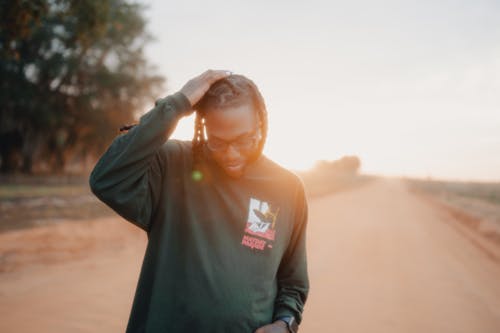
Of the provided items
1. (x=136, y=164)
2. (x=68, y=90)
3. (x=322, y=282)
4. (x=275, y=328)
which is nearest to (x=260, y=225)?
(x=275, y=328)

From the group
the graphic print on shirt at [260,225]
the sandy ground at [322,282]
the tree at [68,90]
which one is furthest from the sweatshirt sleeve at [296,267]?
the tree at [68,90]

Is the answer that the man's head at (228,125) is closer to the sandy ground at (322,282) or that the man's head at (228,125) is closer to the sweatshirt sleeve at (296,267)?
the sweatshirt sleeve at (296,267)

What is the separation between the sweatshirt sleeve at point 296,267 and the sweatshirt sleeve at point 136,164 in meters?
0.73

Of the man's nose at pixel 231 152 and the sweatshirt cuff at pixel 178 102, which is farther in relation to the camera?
the man's nose at pixel 231 152

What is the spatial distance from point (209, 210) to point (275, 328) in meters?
0.62

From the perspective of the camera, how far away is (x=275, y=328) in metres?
1.52

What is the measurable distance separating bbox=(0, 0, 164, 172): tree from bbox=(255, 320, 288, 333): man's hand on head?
24.6 m

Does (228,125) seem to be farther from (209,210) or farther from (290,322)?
(290,322)

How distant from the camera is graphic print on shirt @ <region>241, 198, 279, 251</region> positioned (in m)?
1.50

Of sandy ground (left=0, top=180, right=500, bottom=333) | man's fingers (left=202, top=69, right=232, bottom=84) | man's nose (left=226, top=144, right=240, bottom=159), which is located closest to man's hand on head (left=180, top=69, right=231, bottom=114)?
man's fingers (left=202, top=69, right=232, bottom=84)

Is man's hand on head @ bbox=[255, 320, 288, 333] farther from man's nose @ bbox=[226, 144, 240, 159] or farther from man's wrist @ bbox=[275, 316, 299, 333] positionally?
man's nose @ bbox=[226, 144, 240, 159]

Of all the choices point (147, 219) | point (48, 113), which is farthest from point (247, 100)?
point (48, 113)

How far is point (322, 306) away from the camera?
4.64 m

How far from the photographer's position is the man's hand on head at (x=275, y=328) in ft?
4.87
